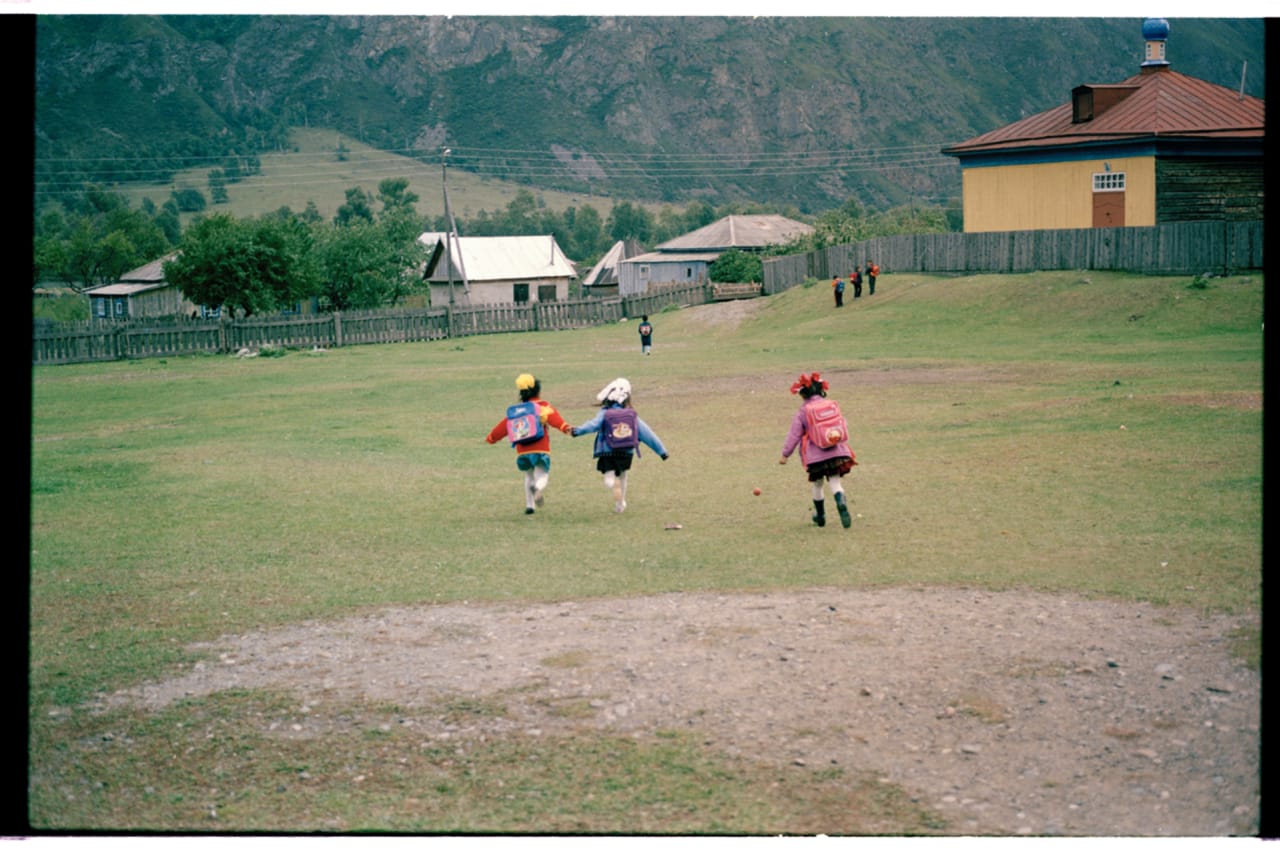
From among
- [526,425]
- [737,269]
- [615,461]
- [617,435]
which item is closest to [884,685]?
[617,435]

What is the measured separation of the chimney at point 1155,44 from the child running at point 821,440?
108 ft

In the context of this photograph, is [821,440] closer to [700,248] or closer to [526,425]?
[526,425]

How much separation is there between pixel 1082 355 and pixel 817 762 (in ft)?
84.7

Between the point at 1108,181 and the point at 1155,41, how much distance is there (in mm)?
4953

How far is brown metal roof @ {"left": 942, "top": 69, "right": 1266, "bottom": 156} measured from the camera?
39.4 m

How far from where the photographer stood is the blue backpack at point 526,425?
621 inches

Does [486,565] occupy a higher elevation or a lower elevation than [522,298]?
lower

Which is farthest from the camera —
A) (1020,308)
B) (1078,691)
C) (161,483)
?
(1020,308)

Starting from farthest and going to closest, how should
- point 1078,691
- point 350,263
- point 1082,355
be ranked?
point 350,263 → point 1082,355 → point 1078,691

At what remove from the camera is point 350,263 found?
75250 millimetres

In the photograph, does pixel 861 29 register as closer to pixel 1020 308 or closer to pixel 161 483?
pixel 1020 308

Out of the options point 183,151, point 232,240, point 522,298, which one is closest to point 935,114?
point 522,298

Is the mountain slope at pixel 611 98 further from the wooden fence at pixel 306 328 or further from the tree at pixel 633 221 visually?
the wooden fence at pixel 306 328

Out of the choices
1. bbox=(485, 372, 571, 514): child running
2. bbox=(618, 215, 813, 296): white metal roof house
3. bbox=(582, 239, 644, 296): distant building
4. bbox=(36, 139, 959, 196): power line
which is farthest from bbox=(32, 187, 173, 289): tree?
bbox=(485, 372, 571, 514): child running
